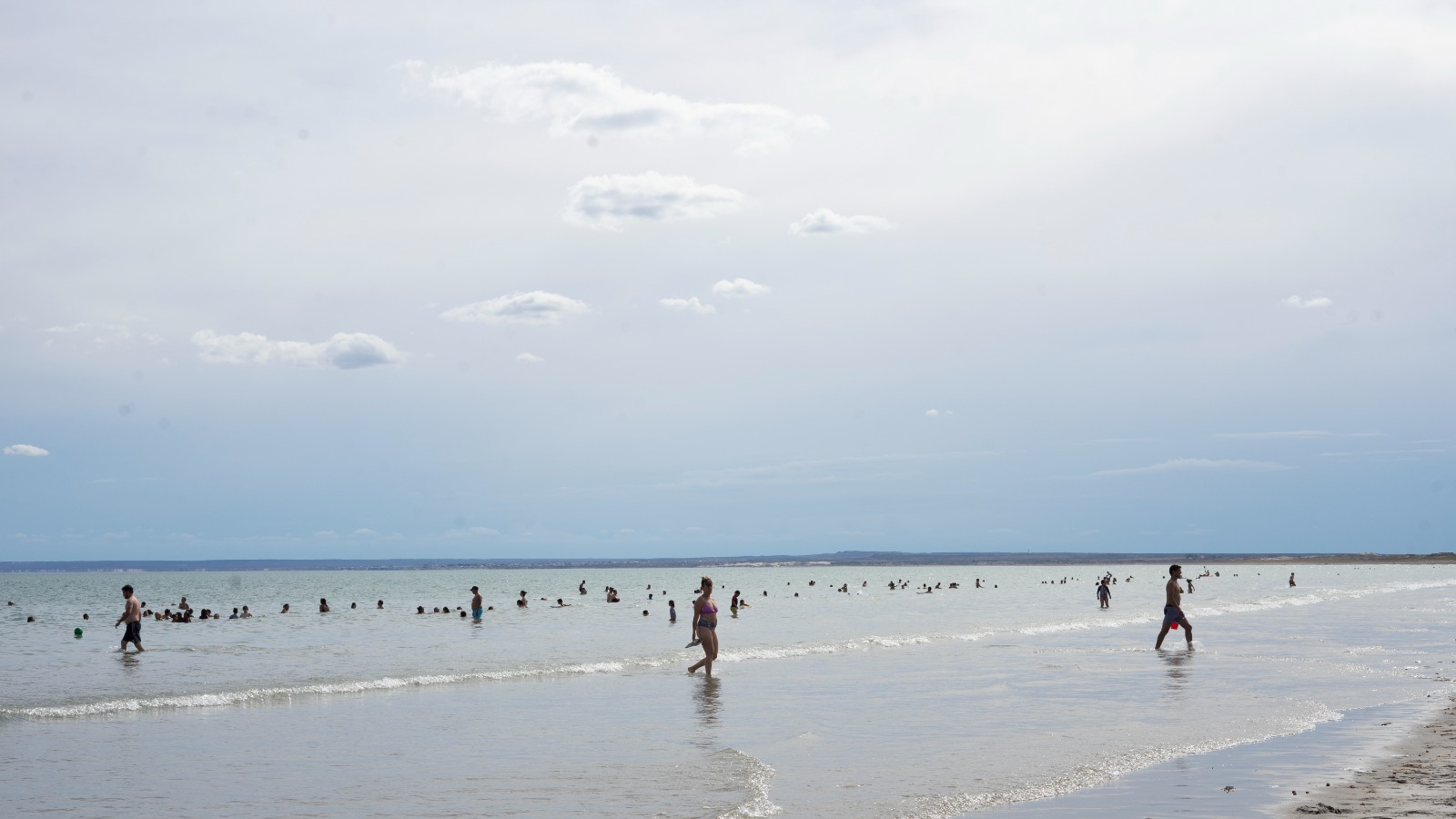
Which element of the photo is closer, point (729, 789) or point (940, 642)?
point (729, 789)

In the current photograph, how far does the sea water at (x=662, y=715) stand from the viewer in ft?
41.0

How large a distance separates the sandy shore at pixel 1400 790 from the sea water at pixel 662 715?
202 cm

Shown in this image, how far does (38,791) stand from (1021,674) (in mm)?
17439

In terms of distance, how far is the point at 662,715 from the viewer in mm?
18484

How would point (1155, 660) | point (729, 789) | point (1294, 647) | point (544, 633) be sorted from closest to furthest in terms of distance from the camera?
point (729, 789)
point (1155, 660)
point (1294, 647)
point (544, 633)

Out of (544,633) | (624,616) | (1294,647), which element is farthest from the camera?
(624,616)

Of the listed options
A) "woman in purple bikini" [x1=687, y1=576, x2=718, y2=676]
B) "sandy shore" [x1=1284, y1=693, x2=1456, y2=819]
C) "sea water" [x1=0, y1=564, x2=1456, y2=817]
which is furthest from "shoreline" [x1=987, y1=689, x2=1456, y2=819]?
"woman in purple bikini" [x1=687, y1=576, x2=718, y2=676]

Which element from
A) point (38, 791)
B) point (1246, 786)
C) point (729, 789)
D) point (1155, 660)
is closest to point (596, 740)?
point (729, 789)

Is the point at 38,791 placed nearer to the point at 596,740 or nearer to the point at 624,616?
the point at 596,740

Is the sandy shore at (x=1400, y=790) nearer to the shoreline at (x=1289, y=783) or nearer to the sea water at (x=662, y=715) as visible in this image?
the shoreline at (x=1289, y=783)

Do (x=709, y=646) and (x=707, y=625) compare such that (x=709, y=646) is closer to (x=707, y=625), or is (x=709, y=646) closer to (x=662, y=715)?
(x=707, y=625)

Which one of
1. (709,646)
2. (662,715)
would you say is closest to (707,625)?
(709,646)

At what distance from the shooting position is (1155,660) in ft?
85.9

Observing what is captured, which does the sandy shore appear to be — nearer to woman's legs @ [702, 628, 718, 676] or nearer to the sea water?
the sea water
